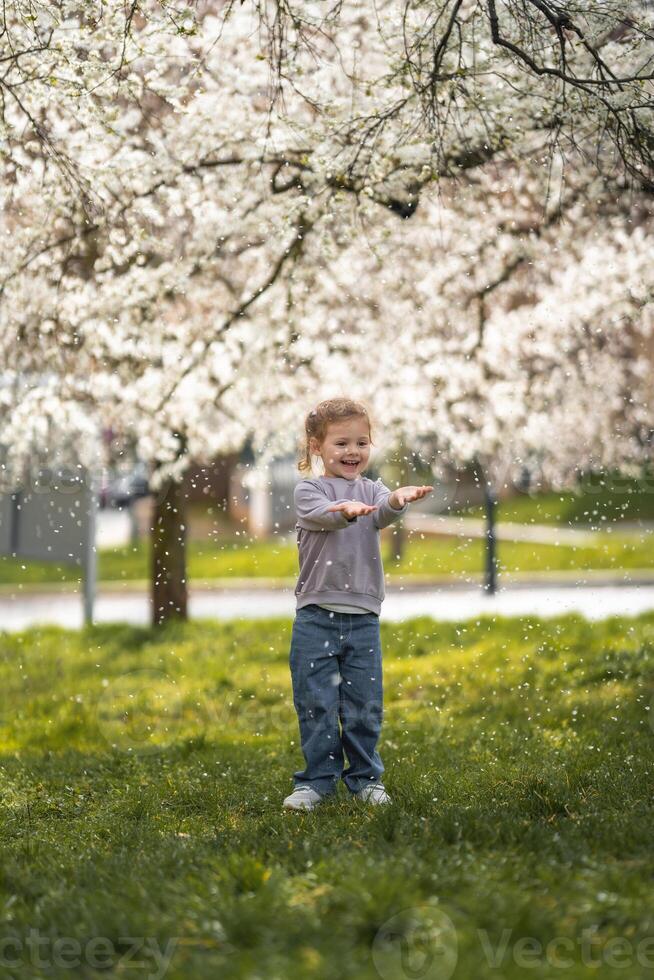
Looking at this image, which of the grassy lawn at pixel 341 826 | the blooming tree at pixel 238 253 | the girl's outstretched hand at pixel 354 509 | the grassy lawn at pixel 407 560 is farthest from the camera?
the grassy lawn at pixel 407 560

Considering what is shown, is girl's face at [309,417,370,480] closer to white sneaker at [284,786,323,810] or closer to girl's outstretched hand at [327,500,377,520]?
girl's outstretched hand at [327,500,377,520]

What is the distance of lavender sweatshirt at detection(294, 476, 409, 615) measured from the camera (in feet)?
14.3

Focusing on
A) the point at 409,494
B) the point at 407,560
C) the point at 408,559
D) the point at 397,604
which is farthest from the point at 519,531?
the point at 409,494

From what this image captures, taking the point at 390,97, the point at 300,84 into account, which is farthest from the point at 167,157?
the point at 390,97

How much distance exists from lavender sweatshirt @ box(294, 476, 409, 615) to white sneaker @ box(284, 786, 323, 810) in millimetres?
710

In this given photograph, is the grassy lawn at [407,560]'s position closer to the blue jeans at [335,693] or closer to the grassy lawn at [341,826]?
the grassy lawn at [341,826]

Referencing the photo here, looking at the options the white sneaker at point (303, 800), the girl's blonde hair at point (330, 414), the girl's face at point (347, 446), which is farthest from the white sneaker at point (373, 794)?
the girl's blonde hair at point (330, 414)

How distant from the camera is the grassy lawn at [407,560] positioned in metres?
15.0

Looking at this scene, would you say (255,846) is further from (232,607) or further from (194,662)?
(232,607)

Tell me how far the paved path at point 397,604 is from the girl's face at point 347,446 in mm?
5393

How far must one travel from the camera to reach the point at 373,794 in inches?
170

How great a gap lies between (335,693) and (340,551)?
0.55m

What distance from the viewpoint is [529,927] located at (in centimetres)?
272

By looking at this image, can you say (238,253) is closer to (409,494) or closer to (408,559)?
(409,494)
